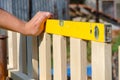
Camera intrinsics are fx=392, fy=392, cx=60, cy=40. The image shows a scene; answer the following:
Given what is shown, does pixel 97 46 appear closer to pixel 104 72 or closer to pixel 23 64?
pixel 104 72

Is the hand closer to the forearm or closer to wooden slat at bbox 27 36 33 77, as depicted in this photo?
the forearm

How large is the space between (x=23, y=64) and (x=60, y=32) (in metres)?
0.58

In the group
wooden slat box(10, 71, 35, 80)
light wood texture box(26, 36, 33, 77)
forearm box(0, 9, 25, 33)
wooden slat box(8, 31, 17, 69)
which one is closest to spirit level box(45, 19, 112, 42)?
forearm box(0, 9, 25, 33)

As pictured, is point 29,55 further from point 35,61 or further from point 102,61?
point 102,61

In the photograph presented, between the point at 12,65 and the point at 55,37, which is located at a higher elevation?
the point at 55,37

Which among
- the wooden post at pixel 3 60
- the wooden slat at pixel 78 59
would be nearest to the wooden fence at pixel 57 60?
the wooden slat at pixel 78 59

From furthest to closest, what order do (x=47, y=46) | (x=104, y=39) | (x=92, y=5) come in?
(x=92, y=5), (x=47, y=46), (x=104, y=39)

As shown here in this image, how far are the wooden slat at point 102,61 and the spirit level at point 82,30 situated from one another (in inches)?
1.0

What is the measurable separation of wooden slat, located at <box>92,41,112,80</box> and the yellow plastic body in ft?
0.09

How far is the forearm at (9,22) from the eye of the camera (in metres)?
1.72

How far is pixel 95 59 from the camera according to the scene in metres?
1.45

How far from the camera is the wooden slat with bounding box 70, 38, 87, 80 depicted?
1.54m

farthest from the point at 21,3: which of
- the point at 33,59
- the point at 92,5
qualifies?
the point at 92,5

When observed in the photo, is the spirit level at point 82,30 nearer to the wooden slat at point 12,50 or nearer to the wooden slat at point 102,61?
the wooden slat at point 102,61
